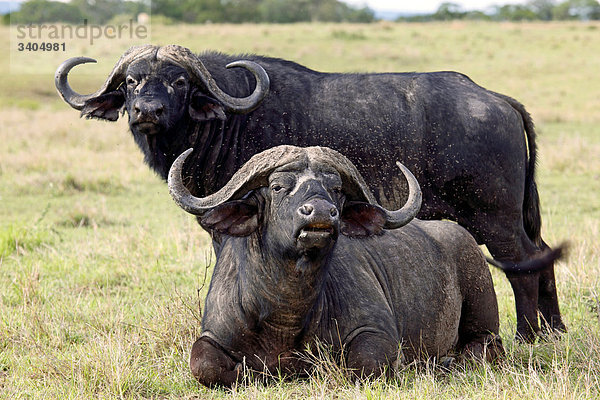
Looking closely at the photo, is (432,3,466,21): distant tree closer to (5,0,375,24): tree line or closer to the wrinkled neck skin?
(5,0,375,24): tree line

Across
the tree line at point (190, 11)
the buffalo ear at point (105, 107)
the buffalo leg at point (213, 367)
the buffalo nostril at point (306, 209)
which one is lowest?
the buffalo leg at point (213, 367)

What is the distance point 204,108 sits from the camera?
5867 mm

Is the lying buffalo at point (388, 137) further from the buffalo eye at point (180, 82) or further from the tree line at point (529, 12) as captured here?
the tree line at point (529, 12)

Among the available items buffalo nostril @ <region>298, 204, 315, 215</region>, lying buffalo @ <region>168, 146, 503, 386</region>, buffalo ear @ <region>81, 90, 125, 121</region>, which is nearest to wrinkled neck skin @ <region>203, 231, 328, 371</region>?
lying buffalo @ <region>168, 146, 503, 386</region>

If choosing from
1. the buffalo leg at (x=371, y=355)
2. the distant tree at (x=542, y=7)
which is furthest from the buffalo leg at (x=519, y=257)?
the distant tree at (x=542, y=7)

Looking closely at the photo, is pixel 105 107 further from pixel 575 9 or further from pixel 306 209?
pixel 575 9

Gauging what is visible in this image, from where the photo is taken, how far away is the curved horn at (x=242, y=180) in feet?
13.3

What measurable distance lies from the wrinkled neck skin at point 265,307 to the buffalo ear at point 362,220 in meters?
0.27

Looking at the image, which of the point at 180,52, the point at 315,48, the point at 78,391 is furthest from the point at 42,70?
the point at 78,391

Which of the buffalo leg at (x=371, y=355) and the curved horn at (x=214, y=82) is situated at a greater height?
the curved horn at (x=214, y=82)

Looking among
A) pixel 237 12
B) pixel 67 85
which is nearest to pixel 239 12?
pixel 237 12

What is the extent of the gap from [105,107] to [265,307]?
2.66 meters

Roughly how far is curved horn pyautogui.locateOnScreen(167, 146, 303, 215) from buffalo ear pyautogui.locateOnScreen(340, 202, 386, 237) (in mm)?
413

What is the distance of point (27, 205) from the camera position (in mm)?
10430
